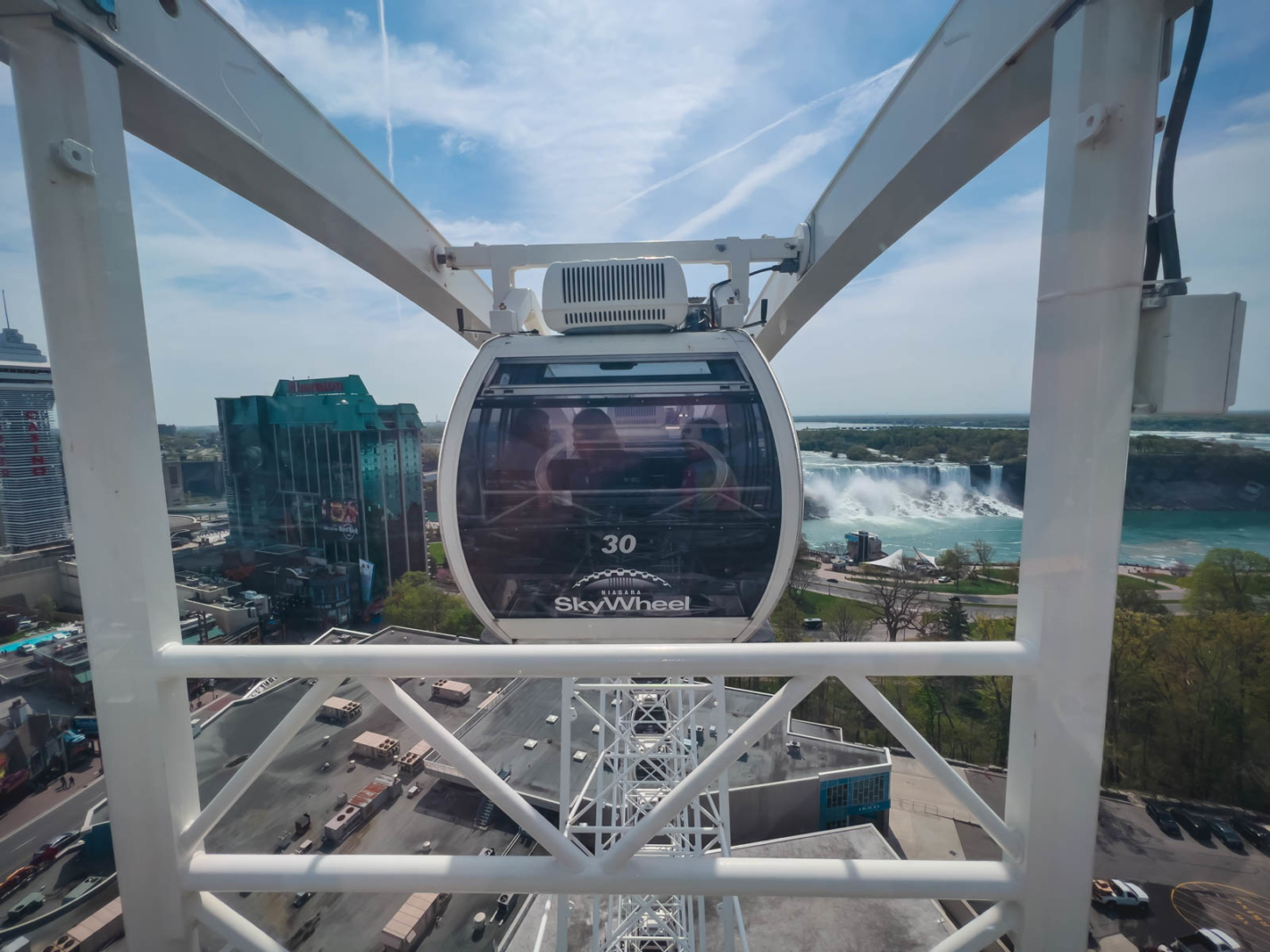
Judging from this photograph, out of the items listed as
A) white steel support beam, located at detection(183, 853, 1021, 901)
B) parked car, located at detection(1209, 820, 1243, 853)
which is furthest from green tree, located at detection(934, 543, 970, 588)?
white steel support beam, located at detection(183, 853, 1021, 901)

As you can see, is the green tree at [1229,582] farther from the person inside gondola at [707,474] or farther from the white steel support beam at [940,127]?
the person inside gondola at [707,474]

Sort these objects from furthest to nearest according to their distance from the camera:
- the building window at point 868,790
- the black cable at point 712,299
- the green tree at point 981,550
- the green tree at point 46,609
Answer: the building window at point 868,790 < the green tree at point 981,550 < the black cable at point 712,299 < the green tree at point 46,609

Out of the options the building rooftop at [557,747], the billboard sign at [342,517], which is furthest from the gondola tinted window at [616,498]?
the building rooftop at [557,747]

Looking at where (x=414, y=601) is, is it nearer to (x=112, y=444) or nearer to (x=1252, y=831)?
(x=112, y=444)

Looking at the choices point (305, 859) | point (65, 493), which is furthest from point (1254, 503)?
point (65, 493)

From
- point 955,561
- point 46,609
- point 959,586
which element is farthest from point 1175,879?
point 46,609

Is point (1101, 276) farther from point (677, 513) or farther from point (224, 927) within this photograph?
point (224, 927)
